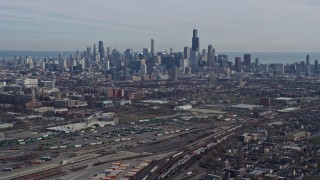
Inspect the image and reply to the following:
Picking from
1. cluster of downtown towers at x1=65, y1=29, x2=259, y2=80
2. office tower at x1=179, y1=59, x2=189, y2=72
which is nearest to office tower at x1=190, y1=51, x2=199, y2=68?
cluster of downtown towers at x1=65, y1=29, x2=259, y2=80

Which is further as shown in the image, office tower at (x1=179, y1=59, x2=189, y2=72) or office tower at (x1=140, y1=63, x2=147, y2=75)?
office tower at (x1=179, y1=59, x2=189, y2=72)

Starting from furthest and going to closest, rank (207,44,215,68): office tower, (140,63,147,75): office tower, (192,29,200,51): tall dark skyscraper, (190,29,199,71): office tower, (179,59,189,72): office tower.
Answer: (192,29,200,51): tall dark skyscraper, (190,29,199,71): office tower, (207,44,215,68): office tower, (179,59,189,72): office tower, (140,63,147,75): office tower

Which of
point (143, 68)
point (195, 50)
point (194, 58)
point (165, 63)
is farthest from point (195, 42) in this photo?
point (143, 68)

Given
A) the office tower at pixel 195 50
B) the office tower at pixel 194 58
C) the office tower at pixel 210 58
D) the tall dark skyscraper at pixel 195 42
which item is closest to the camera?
the office tower at pixel 210 58

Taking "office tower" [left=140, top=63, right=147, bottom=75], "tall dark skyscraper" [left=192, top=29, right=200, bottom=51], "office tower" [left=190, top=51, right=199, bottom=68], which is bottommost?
"office tower" [left=140, top=63, right=147, bottom=75]

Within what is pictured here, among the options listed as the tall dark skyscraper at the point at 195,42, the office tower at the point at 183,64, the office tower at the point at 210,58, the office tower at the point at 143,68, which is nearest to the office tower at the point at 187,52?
the tall dark skyscraper at the point at 195,42

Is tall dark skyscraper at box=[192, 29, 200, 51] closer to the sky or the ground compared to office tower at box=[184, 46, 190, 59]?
closer to the sky

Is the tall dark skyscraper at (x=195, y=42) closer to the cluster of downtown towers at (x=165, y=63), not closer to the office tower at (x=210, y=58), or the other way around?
the cluster of downtown towers at (x=165, y=63)

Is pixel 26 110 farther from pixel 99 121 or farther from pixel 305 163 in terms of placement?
pixel 305 163

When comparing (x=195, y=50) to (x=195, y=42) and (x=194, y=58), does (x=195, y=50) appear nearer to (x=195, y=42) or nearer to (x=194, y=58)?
(x=195, y=42)

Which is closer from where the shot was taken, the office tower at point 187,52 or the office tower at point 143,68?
the office tower at point 143,68

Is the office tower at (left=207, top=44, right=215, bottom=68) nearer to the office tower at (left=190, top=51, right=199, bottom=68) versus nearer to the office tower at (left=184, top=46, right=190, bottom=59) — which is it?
the office tower at (left=190, top=51, right=199, bottom=68)
